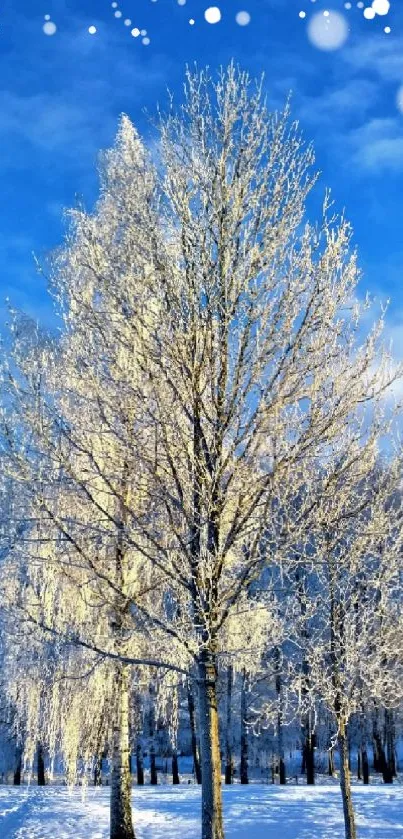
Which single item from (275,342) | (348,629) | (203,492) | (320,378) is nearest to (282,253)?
(275,342)

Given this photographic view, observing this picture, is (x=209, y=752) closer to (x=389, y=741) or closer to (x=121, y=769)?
(x=121, y=769)

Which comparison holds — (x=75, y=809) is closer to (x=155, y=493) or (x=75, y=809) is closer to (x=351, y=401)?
(x=155, y=493)

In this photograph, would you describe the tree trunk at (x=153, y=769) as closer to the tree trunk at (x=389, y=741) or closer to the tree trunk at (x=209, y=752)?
the tree trunk at (x=389, y=741)

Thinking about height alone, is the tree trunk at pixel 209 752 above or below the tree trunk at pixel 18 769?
above

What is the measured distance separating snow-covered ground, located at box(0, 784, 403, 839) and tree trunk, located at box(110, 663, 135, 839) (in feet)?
3.62

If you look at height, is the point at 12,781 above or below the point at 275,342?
below

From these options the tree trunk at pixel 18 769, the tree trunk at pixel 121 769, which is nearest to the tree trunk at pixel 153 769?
the tree trunk at pixel 18 769

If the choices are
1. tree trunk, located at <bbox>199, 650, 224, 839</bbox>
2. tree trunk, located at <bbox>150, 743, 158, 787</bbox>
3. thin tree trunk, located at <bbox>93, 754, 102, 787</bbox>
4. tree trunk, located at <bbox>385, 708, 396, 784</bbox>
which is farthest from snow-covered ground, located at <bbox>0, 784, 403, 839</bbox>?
tree trunk, located at <bbox>150, 743, 158, 787</bbox>

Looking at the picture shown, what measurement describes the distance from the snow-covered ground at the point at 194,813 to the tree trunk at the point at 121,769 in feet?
3.62

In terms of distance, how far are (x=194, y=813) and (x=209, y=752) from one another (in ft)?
26.6

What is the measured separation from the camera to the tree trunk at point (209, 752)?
5414mm

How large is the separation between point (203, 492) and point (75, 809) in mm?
9941

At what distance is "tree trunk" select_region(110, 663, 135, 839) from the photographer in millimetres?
8938

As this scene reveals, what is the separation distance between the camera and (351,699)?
28.8ft
